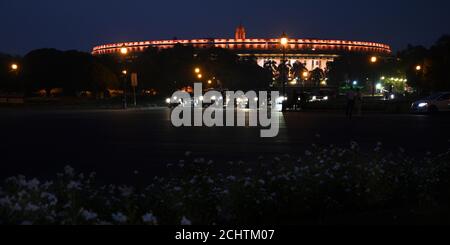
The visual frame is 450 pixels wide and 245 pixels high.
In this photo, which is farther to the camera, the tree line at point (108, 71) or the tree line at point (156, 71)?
the tree line at point (108, 71)

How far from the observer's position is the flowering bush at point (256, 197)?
7286 millimetres

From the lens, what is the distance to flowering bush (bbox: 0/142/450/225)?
7286 millimetres

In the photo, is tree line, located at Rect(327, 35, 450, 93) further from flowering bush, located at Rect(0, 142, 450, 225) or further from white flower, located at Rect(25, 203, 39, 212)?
white flower, located at Rect(25, 203, 39, 212)

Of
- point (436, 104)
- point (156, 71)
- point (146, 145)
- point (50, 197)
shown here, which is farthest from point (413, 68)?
point (50, 197)

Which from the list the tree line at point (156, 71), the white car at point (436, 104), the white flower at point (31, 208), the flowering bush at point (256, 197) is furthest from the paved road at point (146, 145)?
the tree line at point (156, 71)

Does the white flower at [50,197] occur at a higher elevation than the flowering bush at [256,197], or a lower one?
higher

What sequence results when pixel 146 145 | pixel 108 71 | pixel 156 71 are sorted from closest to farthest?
pixel 146 145
pixel 108 71
pixel 156 71

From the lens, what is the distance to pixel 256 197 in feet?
27.8

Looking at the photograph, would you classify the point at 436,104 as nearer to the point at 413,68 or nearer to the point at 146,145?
the point at 146,145

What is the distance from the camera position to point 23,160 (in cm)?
1648

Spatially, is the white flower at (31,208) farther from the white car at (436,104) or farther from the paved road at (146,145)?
the white car at (436,104)

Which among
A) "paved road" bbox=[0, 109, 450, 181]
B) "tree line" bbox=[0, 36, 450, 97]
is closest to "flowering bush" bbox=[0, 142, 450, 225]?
"paved road" bbox=[0, 109, 450, 181]
